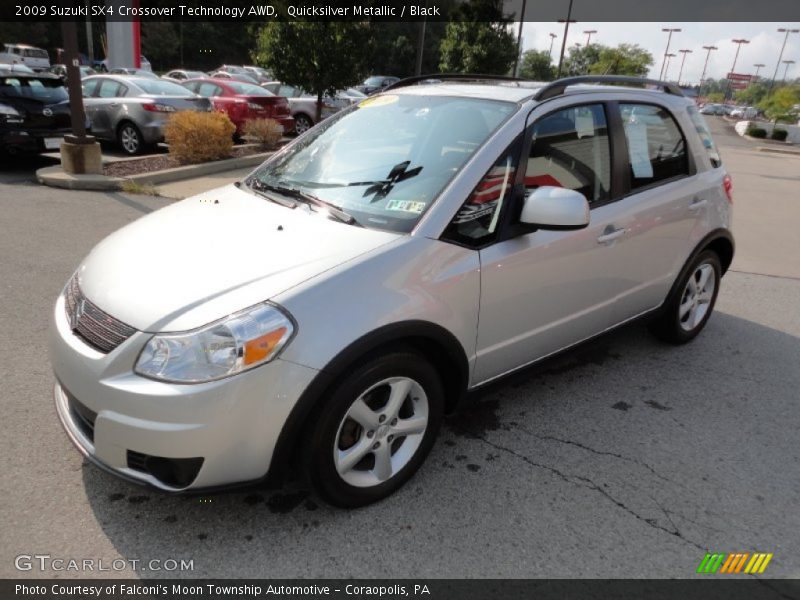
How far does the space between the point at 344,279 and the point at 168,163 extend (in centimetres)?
938

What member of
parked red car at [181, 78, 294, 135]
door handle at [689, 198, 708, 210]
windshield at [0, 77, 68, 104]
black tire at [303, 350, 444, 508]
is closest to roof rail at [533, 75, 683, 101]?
door handle at [689, 198, 708, 210]

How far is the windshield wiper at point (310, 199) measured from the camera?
2.77m

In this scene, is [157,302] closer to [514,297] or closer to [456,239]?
[456,239]

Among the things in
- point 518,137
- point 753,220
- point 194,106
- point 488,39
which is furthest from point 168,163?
point 488,39

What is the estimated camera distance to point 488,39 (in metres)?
25.9

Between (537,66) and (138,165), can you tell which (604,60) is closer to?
(537,66)

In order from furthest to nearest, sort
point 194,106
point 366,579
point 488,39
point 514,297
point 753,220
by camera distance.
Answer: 1. point 488,39
2. point 194,106
3. point 753,220
4. point 514,297
5. point 366,579

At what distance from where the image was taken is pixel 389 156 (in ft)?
10.3

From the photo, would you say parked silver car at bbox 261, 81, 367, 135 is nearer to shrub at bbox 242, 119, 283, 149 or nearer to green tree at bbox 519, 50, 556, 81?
shrub at bbox 242, 119, 283, 149

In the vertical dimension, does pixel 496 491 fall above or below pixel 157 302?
below

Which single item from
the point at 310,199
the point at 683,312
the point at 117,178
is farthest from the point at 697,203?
the point at 117,178

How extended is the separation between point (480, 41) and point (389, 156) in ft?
82.8

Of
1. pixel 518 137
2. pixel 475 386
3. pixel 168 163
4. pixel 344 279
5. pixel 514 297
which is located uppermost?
pixel 518 137

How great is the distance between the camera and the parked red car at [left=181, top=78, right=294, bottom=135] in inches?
542
